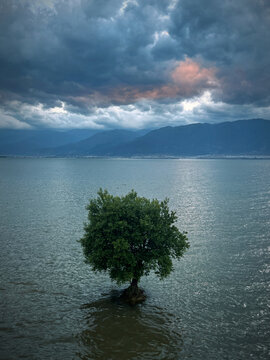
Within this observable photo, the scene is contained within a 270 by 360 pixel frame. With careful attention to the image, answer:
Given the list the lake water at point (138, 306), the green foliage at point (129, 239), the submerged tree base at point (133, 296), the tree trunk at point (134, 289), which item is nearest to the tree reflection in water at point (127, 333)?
the lake water at point (138, 306)

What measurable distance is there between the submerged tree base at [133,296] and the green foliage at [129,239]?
8.13ft

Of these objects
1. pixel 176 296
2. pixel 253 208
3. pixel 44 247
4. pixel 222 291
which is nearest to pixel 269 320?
pixel 222 291

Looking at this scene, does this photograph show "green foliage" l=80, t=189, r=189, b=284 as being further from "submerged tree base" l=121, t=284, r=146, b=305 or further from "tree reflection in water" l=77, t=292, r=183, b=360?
"tree reflection in water" l=77, t=292, r=183, b=360

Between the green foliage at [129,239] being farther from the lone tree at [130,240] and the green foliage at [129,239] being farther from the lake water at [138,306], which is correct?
the lake water at [138,306]

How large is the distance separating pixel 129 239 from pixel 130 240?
0.31 metres

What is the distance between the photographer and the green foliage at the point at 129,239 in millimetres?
32938

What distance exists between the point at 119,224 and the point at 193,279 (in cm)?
1768

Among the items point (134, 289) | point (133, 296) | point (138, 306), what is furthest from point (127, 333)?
point (134, 289)

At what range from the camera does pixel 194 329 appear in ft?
97.2

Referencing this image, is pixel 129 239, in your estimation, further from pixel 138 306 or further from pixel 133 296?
pixel 138 306

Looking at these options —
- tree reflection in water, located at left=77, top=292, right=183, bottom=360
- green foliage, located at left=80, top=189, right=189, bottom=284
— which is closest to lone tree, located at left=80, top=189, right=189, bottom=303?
green foliage, located at left=80, top=189, right=189, bottom=284

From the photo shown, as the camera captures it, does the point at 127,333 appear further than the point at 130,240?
No

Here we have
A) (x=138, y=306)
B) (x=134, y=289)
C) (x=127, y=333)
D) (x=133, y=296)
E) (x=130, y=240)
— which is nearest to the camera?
(x=127, y=333)

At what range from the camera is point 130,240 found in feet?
111
